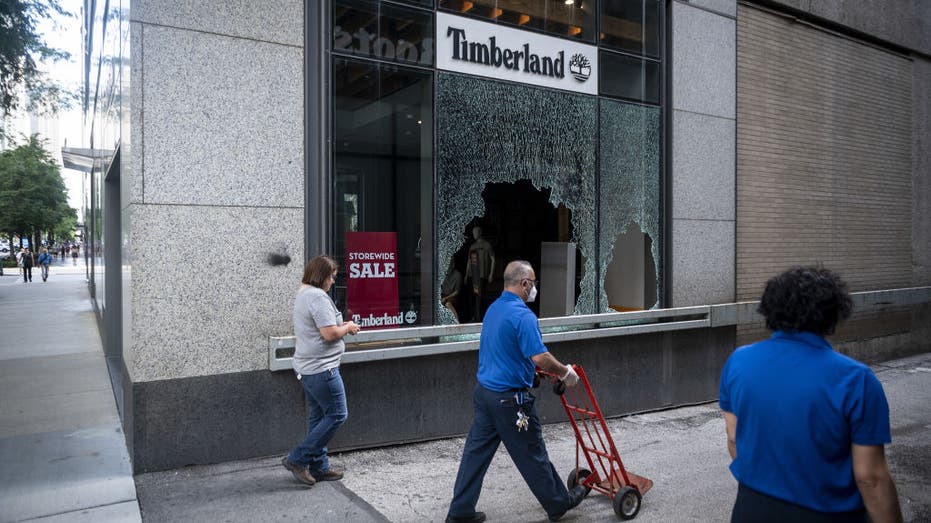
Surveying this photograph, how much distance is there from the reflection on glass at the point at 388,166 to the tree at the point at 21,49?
2697mm

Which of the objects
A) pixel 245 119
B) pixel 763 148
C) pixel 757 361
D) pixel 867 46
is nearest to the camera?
pixel 757 361

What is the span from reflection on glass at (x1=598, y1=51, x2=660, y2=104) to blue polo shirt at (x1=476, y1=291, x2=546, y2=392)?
485cm

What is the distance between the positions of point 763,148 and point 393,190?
5.82 meters

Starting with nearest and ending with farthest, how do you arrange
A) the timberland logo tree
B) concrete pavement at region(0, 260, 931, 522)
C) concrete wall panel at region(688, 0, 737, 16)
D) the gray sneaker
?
concrete pavement at region(0, 260, 931, 522), the gray sneaker, the timberland logo tree, concrete wall panel at region(688, 0, 737, 16)

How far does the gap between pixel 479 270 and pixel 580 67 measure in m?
2.68

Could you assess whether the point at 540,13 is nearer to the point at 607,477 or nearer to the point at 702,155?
the point at 702,155

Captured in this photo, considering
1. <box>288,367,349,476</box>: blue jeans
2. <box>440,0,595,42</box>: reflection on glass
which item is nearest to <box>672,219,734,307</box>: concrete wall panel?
<box>440,0,595,42</box>: reflection on glass

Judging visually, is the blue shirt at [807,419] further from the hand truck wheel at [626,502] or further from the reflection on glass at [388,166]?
the reflection on glass at [388,166]

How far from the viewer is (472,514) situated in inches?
184

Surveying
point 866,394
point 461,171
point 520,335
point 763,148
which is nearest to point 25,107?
point 461,171

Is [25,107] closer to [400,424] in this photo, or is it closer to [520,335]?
[400,424]

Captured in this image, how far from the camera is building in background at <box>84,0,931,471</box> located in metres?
5.79

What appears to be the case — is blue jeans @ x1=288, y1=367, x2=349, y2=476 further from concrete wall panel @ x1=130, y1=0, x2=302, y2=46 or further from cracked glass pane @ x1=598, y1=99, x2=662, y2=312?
cracked glass pane @ x1=598, y1=99, x2=662, y2=312

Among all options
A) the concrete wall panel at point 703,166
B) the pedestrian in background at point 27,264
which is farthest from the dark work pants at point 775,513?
the pedestrian in background at point 27,264
